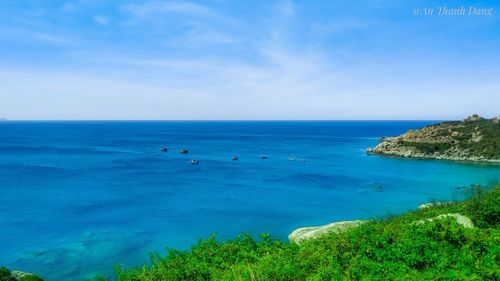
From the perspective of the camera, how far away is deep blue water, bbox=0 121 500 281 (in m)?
27.8

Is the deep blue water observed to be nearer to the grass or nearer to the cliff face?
the cliff face

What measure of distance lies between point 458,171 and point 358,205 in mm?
29890

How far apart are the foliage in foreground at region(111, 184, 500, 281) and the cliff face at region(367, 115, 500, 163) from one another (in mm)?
68208

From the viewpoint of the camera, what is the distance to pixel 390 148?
8212 cm

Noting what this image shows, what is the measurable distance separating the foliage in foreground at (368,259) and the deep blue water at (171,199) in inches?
577

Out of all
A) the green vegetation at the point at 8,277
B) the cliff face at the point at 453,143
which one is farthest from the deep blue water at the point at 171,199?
the green vegetation at the point at 8,277

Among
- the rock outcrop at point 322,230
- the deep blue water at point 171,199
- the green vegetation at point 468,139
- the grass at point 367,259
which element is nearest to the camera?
the grass at point 367,259

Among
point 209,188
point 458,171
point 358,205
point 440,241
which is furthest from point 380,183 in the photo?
point 440,241

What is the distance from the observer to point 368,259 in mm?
9523

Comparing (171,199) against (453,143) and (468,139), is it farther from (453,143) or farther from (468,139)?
(468,139)

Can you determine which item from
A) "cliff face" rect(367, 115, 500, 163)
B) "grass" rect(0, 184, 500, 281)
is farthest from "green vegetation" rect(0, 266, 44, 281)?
"cliff face" rect(367, 115, 500, 163)

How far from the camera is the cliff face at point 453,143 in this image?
229ft

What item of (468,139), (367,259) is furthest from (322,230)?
A: (468,139)

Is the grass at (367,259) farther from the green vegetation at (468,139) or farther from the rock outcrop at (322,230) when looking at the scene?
the green vegetation at (468,139)
